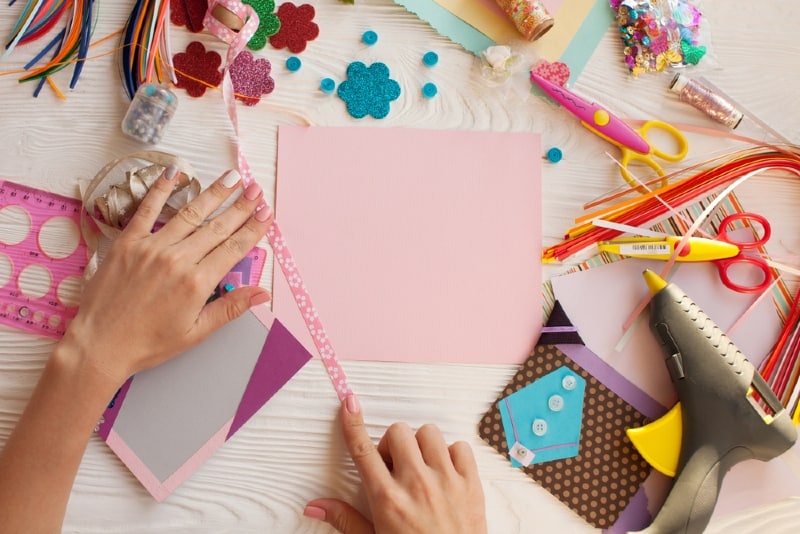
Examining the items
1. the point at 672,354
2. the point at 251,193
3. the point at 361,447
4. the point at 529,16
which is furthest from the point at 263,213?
the point at 672,354

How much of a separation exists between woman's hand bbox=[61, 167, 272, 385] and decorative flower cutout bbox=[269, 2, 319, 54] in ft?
0.72

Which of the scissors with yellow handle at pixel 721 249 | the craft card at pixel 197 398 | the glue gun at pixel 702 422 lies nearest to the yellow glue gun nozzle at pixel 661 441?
the glue gun at pixel 702 422

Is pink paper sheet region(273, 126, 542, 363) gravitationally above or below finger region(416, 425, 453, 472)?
above

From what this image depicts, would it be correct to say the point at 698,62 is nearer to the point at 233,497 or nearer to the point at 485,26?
the point at 485,26

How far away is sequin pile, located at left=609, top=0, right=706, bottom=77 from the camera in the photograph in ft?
3.20

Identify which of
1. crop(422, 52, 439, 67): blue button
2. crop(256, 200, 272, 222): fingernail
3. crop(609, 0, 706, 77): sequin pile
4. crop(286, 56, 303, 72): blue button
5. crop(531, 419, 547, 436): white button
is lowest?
crop(531, 419, 547, 436): white button

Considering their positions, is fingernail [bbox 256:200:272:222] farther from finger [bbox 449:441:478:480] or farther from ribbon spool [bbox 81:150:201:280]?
finger [bbox 449:441:478:480]

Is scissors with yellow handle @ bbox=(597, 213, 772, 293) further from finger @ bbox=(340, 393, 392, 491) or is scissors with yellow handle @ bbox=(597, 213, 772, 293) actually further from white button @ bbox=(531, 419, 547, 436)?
finger @ bbox=(340, 393, 392, 491)

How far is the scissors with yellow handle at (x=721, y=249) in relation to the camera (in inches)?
36.1

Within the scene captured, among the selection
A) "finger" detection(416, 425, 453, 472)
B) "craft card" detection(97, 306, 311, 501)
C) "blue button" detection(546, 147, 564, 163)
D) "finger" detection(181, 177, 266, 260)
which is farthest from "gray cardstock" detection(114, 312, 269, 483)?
"blue button" detection(546, 147, 564, 163)

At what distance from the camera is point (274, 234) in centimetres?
95

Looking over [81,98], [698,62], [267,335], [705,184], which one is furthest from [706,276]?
[81,98]

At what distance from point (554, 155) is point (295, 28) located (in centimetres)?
42

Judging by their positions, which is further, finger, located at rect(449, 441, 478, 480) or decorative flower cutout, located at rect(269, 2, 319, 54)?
decorative flower cutout, located at rect(269, 2, 319, 54)
